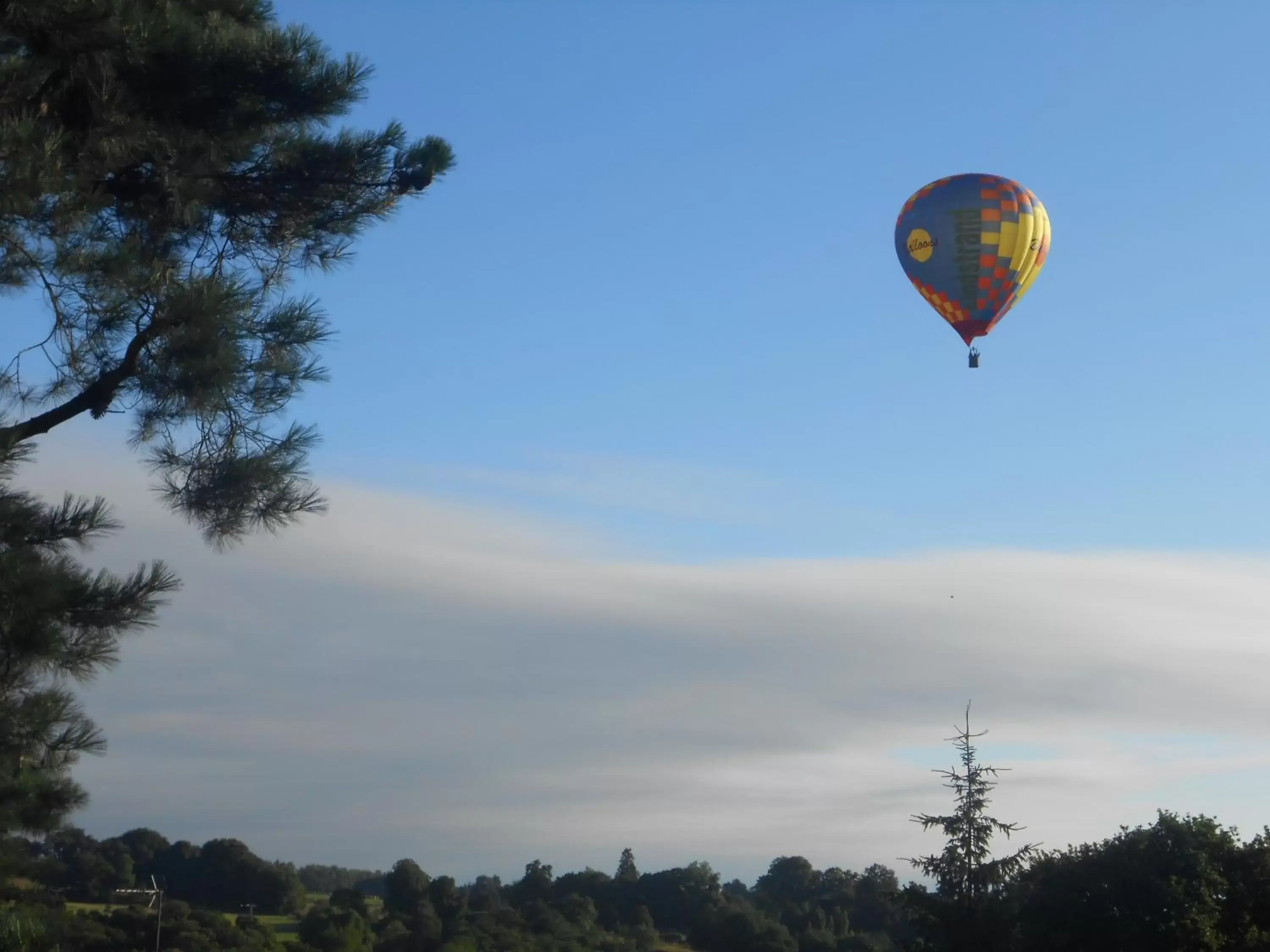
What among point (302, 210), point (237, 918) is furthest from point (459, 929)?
point (302, 210)

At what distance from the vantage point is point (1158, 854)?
89.9ft

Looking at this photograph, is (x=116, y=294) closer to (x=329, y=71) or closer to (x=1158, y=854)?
(x=329, y=71)

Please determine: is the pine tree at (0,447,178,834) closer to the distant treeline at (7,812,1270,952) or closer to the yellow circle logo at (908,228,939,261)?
the distant treeline at (7,812,1270,952)

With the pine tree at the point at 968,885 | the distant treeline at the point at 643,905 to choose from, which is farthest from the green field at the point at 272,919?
the pine tree at the point at 968,885

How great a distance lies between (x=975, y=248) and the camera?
94.3 ft

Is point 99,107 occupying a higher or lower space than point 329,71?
lower

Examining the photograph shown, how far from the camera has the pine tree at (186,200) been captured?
29.0 feet

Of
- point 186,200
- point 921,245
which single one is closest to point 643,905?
point 921,245

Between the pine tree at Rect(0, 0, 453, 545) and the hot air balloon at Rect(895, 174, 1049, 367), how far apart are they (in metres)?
20.4

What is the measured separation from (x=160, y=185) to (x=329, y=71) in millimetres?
1422

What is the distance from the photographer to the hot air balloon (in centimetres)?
2873

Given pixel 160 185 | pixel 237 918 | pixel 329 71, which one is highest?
pixel 329 71

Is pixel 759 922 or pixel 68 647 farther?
pixel 759 922

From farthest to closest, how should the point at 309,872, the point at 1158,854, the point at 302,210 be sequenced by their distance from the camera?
the point at 309,872 → the point at 1158,854 → the point at 302,210
